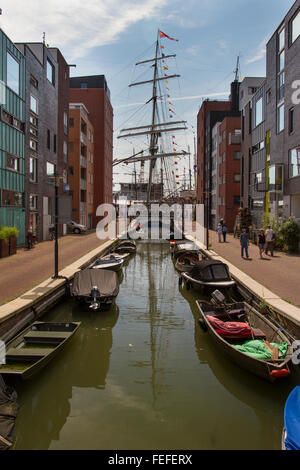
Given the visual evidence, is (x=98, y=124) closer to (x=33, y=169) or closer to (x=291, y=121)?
(x=33, y=169)

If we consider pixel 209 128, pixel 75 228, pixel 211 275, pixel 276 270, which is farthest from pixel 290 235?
pixel 209 128

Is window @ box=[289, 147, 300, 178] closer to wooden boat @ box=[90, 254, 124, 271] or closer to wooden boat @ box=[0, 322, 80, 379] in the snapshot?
wooden boat @ box=[90, 254, 124, 271]

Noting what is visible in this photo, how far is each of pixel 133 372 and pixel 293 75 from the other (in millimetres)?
23846

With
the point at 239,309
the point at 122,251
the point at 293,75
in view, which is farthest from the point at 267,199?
the point at 239,309

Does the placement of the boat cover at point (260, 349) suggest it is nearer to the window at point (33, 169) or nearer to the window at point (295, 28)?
the window at point (295, 28)

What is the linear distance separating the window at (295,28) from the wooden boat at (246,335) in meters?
20.9

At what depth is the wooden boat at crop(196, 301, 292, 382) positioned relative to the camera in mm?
8773

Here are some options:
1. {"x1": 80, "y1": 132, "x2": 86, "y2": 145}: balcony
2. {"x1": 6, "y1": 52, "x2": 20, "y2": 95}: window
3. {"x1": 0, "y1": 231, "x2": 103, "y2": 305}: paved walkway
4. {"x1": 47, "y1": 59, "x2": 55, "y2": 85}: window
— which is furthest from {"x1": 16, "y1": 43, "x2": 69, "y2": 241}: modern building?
{"x1": 80, "y1": 132, "x2": 86, "y2": 145}: balcony

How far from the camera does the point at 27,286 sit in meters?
15.0

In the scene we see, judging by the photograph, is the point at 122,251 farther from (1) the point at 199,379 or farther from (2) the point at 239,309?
(1) the point at 199,379

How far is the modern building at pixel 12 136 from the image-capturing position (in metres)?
24.9

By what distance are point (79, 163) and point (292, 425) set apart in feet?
158

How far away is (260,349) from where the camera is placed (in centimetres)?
973

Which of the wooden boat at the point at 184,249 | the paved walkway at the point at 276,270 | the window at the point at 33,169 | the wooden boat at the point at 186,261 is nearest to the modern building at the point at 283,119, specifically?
the paved walkway at the point at 276,270
